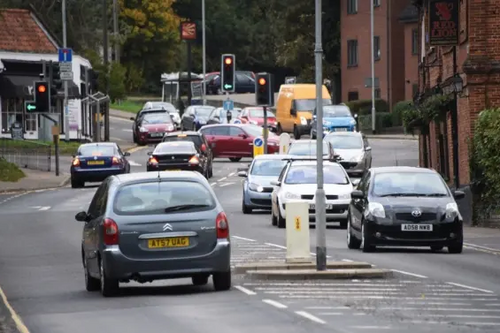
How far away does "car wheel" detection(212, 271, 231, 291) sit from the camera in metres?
19.2

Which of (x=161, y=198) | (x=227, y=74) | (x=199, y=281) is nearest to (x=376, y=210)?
(x=199, y=281)

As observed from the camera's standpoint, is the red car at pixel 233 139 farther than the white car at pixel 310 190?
Yes

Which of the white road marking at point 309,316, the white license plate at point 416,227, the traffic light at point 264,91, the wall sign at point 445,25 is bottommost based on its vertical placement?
the white road marking at point 309,316

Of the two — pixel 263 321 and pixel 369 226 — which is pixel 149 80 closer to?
pixel 369 226

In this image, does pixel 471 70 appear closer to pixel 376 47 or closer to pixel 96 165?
pixel 96 165

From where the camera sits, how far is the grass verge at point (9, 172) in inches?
2151

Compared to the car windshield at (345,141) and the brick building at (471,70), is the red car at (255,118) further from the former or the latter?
the brick building at (471,70)

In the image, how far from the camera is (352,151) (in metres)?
51.2

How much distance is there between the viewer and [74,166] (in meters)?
51.2

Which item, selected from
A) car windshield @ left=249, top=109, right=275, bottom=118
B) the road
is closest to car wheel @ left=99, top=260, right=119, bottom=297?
the road

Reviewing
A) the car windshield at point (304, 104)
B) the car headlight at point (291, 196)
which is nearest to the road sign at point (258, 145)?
the car windshield at point (304, 104)

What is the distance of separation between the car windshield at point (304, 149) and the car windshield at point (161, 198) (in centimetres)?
2762

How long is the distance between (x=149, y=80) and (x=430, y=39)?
80.3 m

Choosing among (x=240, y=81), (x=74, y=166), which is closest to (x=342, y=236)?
(x=74, y=166)
